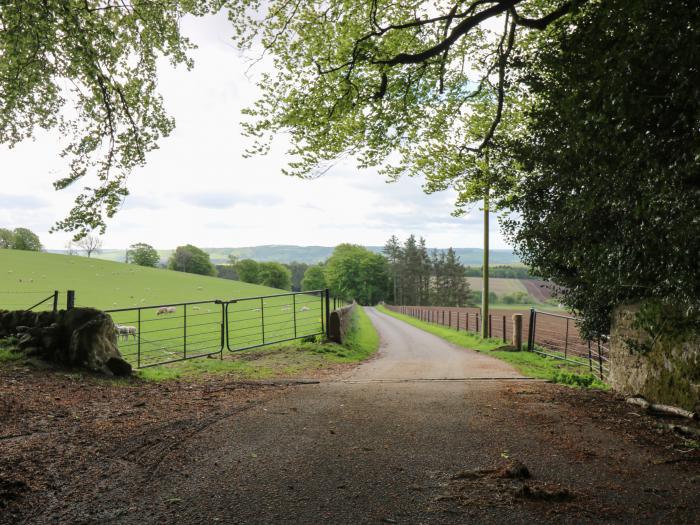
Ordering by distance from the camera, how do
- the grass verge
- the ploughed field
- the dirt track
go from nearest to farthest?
the dirt track → the grass verge → the ploughed field

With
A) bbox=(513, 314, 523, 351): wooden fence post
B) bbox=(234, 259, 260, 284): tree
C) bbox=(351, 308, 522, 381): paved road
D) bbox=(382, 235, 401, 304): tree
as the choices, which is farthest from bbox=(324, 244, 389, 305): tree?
bbox=(351, 308, 522, 381): paved road

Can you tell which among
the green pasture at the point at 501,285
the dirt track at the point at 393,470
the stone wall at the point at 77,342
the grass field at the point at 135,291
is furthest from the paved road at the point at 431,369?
the green pasture at the point at 501,285

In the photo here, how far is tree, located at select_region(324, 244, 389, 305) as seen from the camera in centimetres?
9925

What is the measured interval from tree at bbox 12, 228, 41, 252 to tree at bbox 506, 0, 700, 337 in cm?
9635

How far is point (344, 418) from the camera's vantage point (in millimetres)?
5062

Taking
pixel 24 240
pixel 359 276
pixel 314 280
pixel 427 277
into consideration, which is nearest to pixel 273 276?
pixel 314 280

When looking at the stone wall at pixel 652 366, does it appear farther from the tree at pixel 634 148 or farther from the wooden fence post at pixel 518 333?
the wooden fence post at pixel 518 333

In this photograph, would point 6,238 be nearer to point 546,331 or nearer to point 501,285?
point 546,331

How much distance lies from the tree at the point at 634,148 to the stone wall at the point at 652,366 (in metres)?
0.65

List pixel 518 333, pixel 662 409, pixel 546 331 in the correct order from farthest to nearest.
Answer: pixel 546 331 → pixel 518 333 → pixel 662 409

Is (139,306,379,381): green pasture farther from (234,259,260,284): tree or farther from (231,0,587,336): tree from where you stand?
(234,259,260,284): tree

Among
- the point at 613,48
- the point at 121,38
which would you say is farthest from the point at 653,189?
the point at 121,38

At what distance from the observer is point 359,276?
101 m

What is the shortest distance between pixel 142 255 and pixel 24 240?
28.6m
